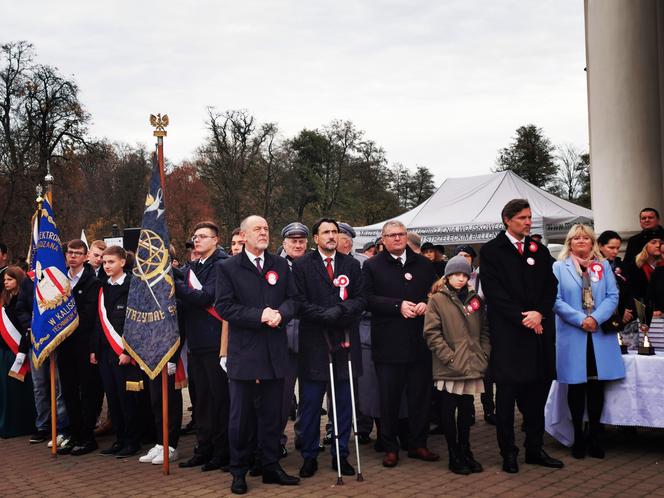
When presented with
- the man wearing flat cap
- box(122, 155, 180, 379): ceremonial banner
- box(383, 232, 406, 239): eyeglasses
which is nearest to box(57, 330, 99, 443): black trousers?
box(122, 155, 180, 379): ceremonial banner

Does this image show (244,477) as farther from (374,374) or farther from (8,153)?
(8,153)

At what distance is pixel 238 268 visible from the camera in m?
6.10

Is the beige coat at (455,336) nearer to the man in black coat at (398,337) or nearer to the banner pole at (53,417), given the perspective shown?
the man in black coat at (398,337)

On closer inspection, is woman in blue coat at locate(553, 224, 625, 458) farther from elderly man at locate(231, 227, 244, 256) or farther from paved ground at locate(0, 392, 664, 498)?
elderly man at locate(231, 227, 244, 256)

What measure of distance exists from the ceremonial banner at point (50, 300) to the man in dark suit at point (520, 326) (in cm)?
415

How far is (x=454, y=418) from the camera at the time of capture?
20.7 feet

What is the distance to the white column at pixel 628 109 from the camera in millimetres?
12352

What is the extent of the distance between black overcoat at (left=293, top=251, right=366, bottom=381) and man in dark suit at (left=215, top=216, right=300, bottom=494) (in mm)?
192

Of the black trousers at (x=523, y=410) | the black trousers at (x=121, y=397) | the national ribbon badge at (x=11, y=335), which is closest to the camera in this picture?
the black trousers at (x=523, y=410)

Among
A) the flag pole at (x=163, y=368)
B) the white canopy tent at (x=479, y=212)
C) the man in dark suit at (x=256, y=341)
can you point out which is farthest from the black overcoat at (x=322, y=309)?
the white canopy tent at (x=479, y=212)

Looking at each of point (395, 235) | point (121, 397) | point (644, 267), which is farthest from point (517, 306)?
point (121, 397)

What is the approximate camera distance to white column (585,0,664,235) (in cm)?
1235

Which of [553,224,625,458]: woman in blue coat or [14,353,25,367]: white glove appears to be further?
[14,353,25,367]: white glove

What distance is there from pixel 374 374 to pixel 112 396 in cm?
261
